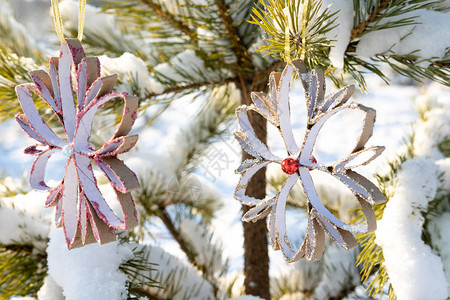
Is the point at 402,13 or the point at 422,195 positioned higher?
the point at 402,13

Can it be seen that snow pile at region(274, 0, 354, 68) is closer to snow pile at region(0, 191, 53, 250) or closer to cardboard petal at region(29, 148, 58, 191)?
cardboard petal at region(29, 148, 58, 191)

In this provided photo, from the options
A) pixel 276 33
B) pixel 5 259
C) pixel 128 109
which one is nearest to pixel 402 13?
pixel 276 33

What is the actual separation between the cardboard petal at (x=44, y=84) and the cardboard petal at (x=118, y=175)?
0.10 m

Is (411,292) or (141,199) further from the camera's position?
(141,199)

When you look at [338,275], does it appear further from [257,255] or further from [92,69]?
[92,69]

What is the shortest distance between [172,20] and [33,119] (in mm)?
228

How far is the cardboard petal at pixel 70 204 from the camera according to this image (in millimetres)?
449

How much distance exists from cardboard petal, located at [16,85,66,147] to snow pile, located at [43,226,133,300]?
0.40 feet

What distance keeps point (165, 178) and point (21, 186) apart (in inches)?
9.7

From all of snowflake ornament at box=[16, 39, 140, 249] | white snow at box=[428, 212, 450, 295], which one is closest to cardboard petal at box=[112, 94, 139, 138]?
snowflake ornament at box=[16, 39, 140, 249]

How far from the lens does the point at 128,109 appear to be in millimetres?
390

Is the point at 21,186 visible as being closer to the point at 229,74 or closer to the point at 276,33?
the point at 229,74

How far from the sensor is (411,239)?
0.46 m

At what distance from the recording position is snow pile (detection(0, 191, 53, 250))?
1.85ft
